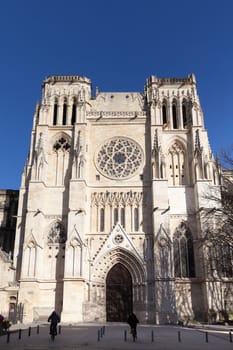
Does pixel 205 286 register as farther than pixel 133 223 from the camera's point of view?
No

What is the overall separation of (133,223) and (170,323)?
7736 millimetres

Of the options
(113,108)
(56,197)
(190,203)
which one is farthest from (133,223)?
(113,108)

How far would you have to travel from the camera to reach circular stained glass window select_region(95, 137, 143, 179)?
97.2ft

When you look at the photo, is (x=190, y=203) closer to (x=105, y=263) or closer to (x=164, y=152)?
(x=164, y=152)

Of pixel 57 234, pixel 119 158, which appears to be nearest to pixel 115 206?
pixel 119 158

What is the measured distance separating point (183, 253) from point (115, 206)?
6.42 metres

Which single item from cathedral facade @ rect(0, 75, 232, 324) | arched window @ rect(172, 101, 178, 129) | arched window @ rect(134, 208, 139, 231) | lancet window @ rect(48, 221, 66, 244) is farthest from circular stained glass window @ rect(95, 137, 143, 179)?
lancet window @ rect(48, 221, 66, 244)

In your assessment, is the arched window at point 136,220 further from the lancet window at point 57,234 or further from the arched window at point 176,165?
the lancet window at point 57,234

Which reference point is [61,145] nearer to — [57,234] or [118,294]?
[57,234]

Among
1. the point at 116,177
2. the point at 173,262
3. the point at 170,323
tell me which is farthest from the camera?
the point at 116,177

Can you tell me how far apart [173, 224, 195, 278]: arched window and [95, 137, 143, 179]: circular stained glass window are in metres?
6.44

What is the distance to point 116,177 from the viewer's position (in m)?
29.3

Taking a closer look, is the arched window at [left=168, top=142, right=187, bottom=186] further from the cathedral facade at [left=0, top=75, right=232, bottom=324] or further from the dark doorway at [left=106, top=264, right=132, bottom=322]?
the dark doorway at [left=106, top=264, right=132, bottom=322]

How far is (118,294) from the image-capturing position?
26219 millimetres
